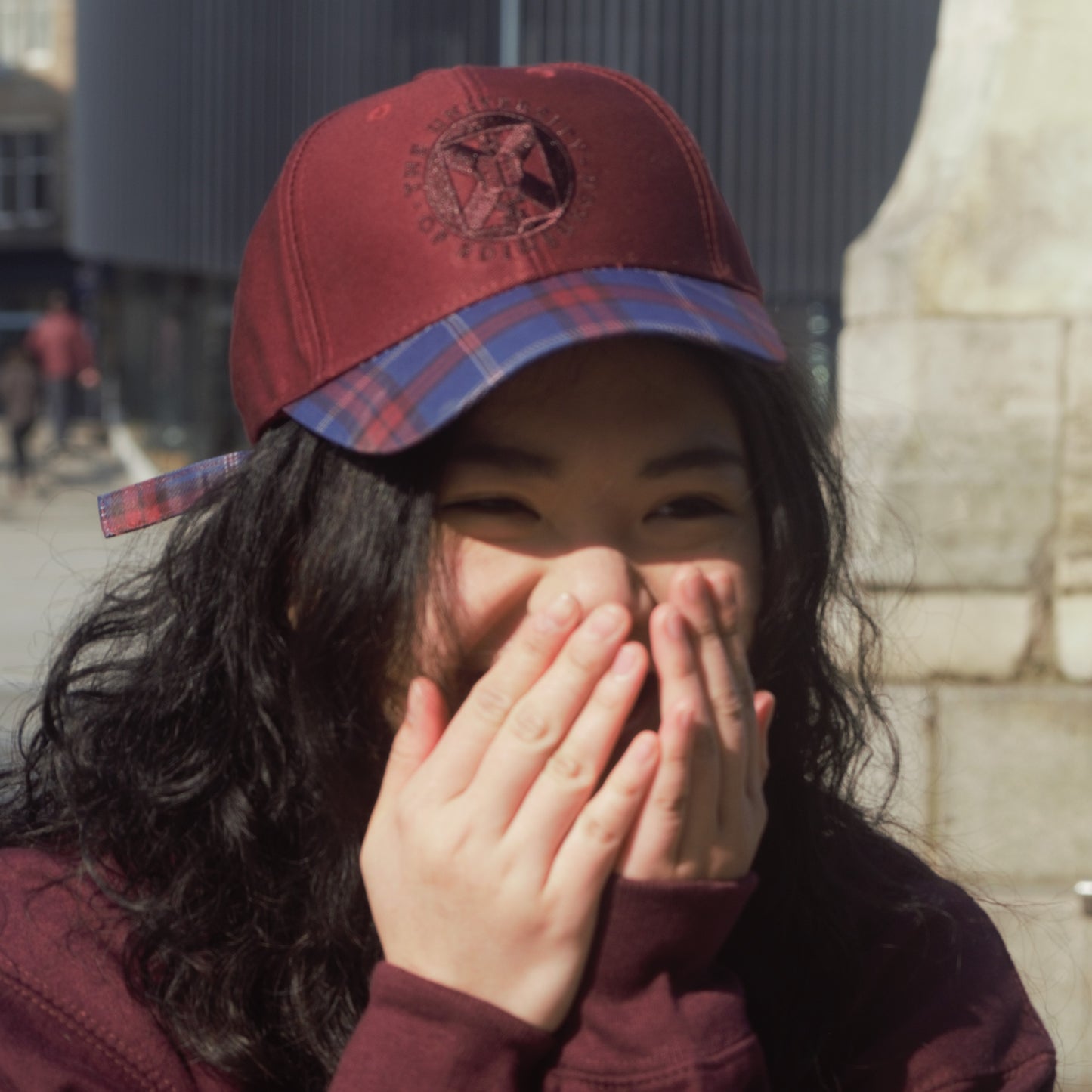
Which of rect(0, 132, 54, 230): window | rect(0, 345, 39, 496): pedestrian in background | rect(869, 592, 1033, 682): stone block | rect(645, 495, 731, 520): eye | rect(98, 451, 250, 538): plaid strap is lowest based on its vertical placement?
rect(0, 345, 39, 496): pedestrian in background

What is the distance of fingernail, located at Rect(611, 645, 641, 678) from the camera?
4.83 feet

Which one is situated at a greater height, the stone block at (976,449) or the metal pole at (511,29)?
the metal pole at (511,29)

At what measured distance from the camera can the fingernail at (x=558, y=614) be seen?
1505mm

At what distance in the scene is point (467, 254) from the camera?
63.4 inches

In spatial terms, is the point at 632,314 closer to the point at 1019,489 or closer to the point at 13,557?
the point at 1019,489

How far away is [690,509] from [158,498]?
65cm

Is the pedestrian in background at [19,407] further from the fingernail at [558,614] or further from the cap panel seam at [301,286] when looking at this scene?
the fingernail at [558,614]

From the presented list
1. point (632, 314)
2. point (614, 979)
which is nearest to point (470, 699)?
point (614, 979)

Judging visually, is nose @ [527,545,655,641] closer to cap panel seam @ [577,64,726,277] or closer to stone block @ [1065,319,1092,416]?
cap panel seam @ [577,64,726,277]

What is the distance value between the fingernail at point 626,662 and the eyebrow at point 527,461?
0.22m

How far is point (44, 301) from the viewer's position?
3772 centimetres

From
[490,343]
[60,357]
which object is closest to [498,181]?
[490,343]

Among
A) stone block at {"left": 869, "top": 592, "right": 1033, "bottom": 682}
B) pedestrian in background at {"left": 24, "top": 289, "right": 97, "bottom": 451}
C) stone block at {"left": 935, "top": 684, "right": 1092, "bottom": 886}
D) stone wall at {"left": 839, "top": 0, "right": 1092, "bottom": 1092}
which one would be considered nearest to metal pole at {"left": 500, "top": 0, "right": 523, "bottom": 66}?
stone wall at {"left": 839, "top": 0, "right": 1092, "bottom": 1092}

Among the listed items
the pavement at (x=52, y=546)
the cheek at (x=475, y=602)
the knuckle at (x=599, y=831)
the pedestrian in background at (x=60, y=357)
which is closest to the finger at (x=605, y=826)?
the knuckle at (x=599, y=831)
